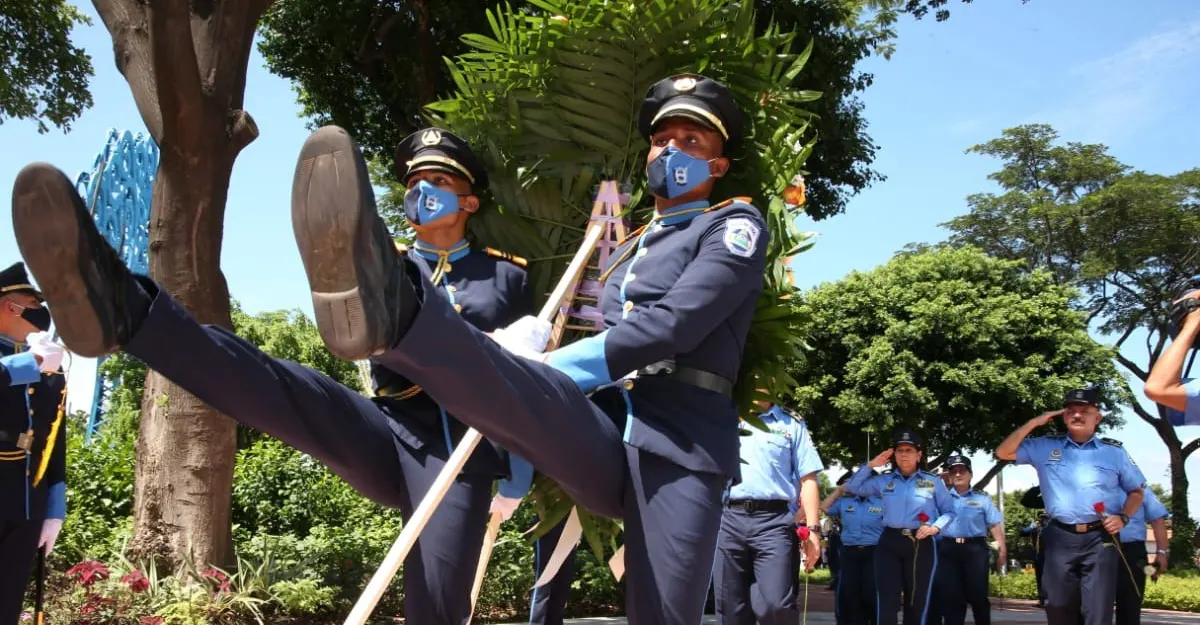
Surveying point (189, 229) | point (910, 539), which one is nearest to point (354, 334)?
point (189, 229)

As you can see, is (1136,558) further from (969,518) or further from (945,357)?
(945,357)

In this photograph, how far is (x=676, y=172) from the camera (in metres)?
3.65

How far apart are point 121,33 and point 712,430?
22.5ft

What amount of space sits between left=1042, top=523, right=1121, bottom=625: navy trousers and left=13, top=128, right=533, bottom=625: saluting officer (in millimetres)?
5347

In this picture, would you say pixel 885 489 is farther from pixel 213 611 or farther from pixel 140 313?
pixel 140 313

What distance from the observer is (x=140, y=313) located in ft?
8.50

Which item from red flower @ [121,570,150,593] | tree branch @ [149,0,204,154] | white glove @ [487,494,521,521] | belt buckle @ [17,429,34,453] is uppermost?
tree branch @ [149,0,204,154]

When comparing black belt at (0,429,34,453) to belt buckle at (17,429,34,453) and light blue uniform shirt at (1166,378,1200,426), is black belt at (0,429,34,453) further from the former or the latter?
light blue uniform shirt at (1166,378,1200,426)

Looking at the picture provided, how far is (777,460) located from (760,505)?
489 mm

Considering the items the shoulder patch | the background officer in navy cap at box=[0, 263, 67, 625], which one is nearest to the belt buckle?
the background officer in navy cap at box=[0, 263, 67, 625]

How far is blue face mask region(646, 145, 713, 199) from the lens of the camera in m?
3.64

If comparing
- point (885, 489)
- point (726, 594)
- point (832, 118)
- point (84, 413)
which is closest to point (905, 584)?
point (885, 489)

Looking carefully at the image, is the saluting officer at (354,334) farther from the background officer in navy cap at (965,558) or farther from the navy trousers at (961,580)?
the navy trousers at (961,580)

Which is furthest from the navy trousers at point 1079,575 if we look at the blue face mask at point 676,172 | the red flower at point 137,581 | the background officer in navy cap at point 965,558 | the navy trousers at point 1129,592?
the red flower at point 137,581
